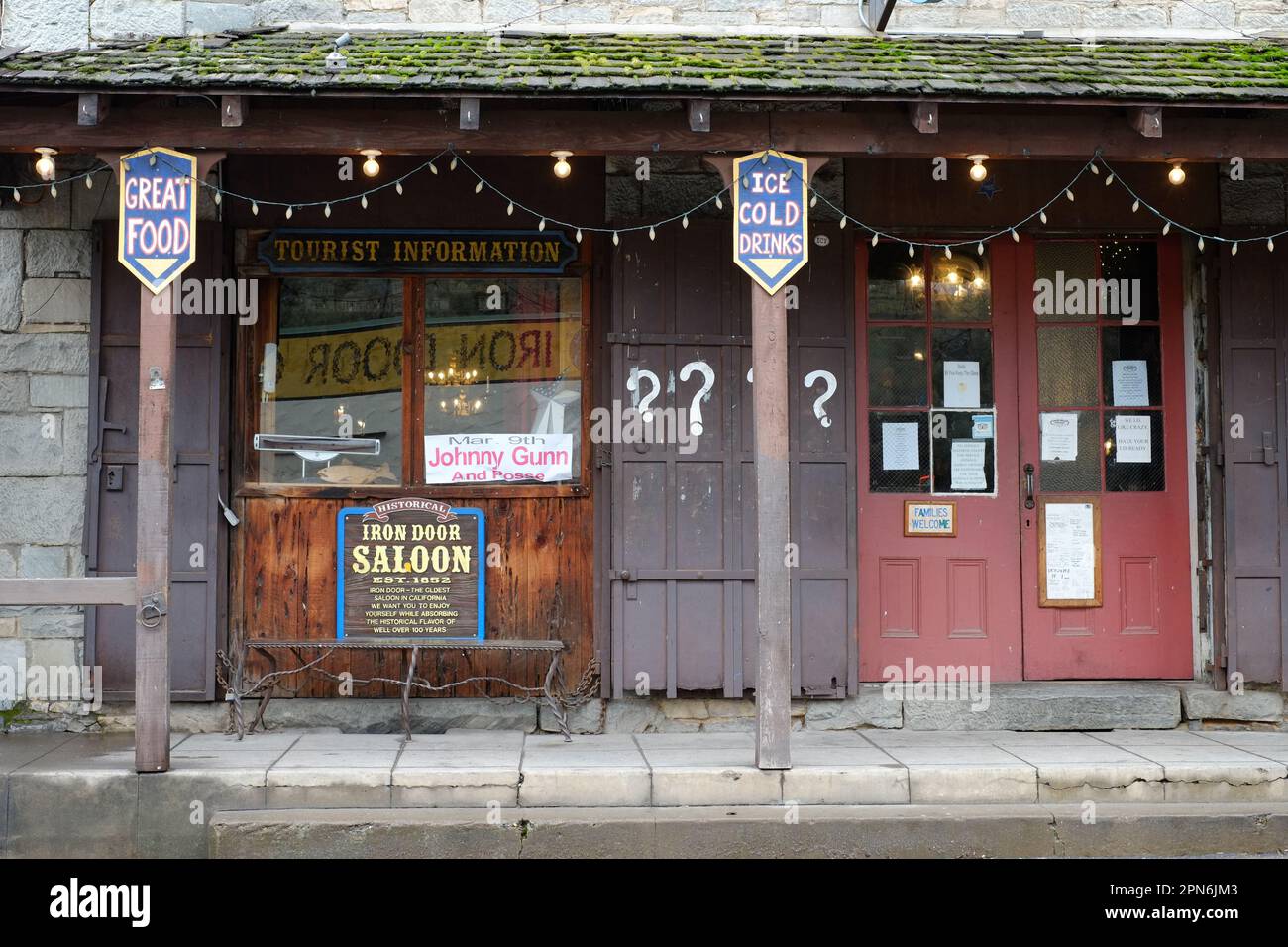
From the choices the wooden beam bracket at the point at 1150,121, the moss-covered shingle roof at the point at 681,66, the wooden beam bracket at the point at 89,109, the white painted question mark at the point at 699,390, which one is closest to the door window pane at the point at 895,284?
the white painted question mark at the point at 699,390

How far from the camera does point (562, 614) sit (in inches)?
284

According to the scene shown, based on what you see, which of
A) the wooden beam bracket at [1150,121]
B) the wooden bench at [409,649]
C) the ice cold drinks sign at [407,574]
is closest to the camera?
the wooden beam bracket at [1150,121]

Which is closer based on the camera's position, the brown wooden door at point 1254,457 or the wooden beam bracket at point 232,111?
the wooden beam bracket at point 232,111

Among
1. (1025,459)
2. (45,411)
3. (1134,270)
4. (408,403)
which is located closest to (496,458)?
(408,403)

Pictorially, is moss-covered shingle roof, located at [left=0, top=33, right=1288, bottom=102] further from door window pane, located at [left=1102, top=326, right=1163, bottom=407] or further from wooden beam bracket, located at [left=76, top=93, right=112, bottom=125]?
door window pane, located at [left=1102, top=326, right=1163, bottom=407]

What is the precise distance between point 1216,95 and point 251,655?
20.5 feet

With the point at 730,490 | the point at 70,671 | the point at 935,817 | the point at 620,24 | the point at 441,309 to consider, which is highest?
the point at 620,24

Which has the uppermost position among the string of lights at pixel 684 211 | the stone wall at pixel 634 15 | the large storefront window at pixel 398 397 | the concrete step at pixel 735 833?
the stone wall at pixel 634 15

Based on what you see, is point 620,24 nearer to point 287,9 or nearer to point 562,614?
point 287,9

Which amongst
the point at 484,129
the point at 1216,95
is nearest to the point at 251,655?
the point at 484,129

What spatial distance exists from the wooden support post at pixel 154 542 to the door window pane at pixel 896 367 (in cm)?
419

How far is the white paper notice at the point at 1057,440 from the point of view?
7438 mm

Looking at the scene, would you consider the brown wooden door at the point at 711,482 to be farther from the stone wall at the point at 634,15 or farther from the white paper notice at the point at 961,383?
the stone wall at the point at 634,15

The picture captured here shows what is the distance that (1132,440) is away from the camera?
7.46 metres
